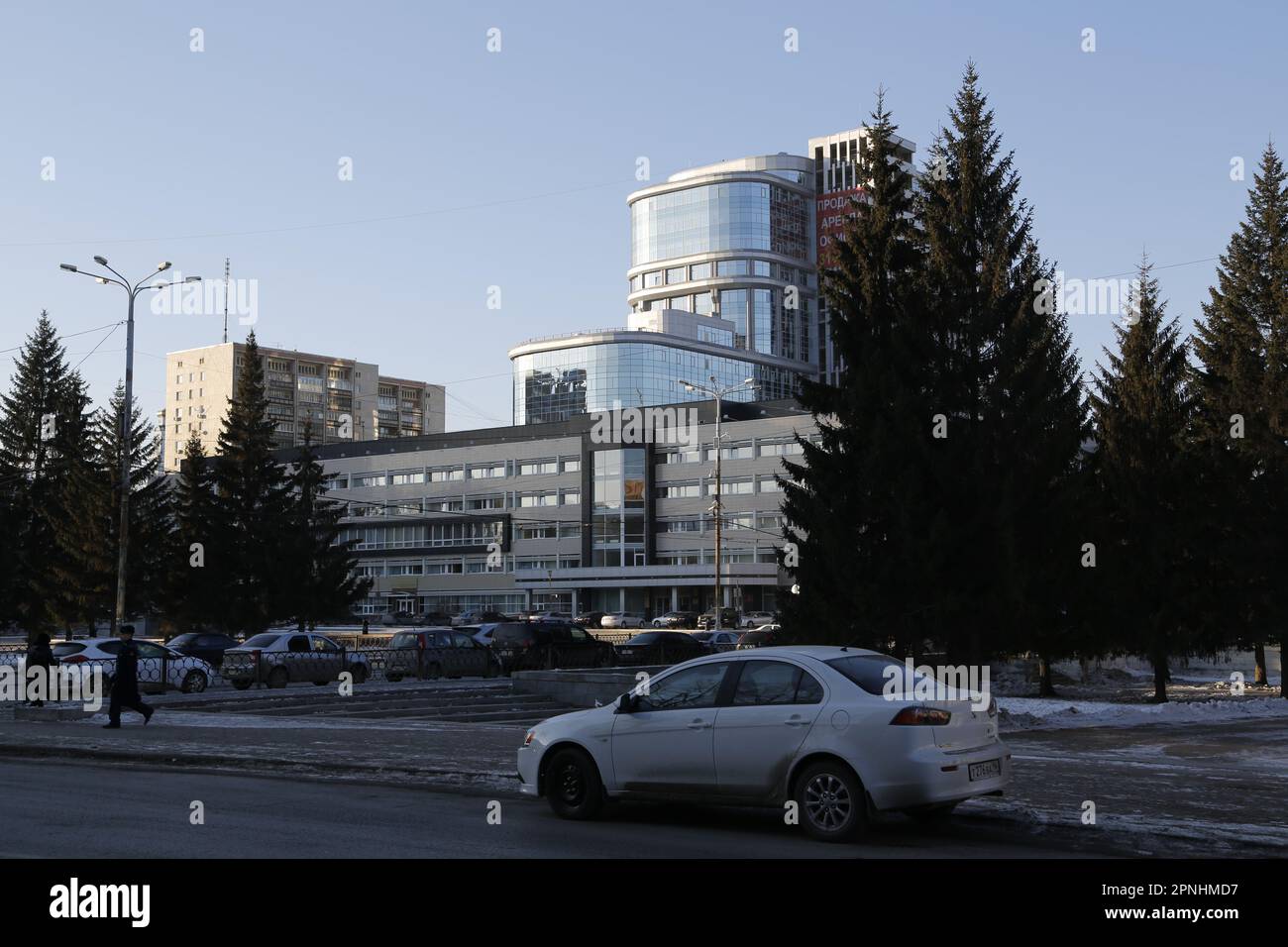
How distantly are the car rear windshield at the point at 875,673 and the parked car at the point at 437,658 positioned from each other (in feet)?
93.1

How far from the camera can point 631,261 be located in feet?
559

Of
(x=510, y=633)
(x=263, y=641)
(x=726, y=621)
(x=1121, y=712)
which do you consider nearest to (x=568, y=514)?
(x=726, y=621)

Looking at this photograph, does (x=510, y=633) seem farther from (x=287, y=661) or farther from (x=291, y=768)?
(x=291, y=768)

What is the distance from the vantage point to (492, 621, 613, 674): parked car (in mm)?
38750

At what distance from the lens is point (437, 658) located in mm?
38781

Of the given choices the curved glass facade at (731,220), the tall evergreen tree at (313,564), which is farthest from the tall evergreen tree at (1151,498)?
the curved glass facade at (731,220)

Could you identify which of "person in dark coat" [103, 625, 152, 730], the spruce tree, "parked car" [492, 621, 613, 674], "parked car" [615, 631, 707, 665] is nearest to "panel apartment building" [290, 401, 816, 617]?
"parked car" [492, 621, 613, 674]

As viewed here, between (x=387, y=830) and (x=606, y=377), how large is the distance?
130 metres

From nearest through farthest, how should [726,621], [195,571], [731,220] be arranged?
[195,571], [726,621], [731,220]

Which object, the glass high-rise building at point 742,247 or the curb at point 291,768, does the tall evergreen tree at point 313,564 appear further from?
the glass high-rise building at point 742,247

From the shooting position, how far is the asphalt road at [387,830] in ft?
32.1

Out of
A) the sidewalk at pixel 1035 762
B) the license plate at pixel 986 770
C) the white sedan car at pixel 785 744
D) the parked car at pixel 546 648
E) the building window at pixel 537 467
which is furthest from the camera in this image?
the building window at pixel 537 467
